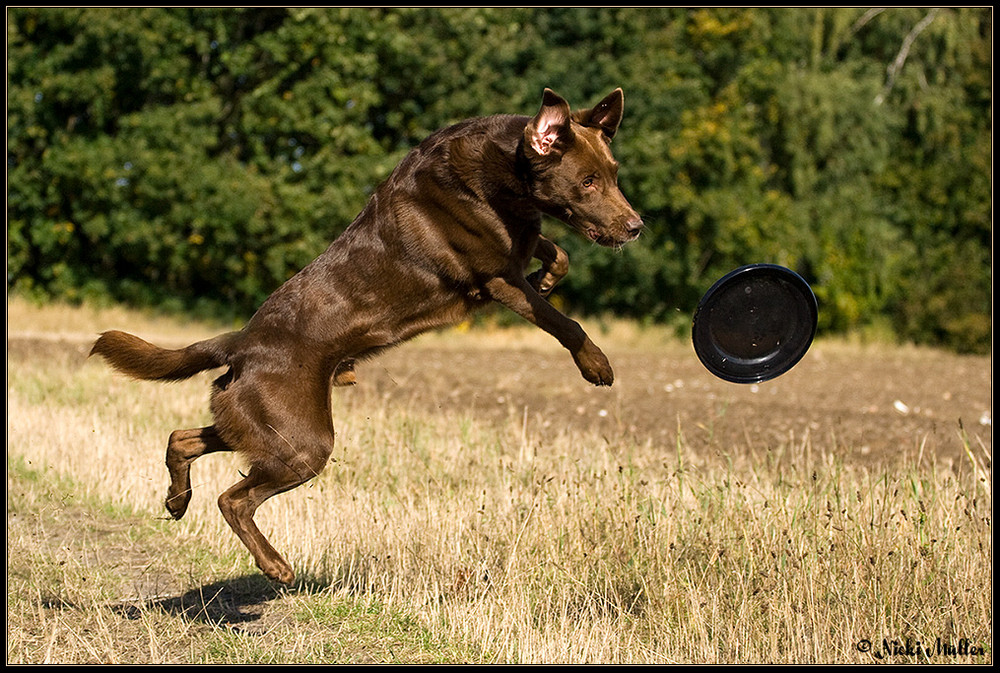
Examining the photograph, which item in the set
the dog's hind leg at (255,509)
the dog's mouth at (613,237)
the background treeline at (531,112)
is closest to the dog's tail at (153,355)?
the dog's hind leg at (255,509)

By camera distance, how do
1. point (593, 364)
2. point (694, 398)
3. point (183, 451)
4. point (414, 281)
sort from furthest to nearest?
point (694, 398), point (183, 451), point (414, 281), point (593, 364)

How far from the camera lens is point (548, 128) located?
5.14 m

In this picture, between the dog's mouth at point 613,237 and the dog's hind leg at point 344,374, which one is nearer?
the dog's mouth at point 613,237

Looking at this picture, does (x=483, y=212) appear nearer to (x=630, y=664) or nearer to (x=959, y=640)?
(x=630, y=664)

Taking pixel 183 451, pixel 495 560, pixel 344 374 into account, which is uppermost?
pixel 344 374

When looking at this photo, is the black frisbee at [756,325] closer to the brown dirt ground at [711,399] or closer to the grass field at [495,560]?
the grass field at [495,560]

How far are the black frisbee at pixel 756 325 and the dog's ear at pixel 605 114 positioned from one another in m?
1.05

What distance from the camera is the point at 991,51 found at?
98.2 feet

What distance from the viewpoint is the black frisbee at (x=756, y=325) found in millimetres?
5824

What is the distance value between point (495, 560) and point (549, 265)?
5.94 feet

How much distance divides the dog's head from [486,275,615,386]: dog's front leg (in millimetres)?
402

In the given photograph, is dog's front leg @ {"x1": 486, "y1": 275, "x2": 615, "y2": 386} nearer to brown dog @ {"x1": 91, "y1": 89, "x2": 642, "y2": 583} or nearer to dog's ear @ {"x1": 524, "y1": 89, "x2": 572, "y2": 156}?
brown dog @ {"x1": 91, "y1": 89, "x2": 642, "y2": 583}

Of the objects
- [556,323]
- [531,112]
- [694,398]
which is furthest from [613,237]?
[531,112]

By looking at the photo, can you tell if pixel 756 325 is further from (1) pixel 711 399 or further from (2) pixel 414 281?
(1) pixel 711 399
